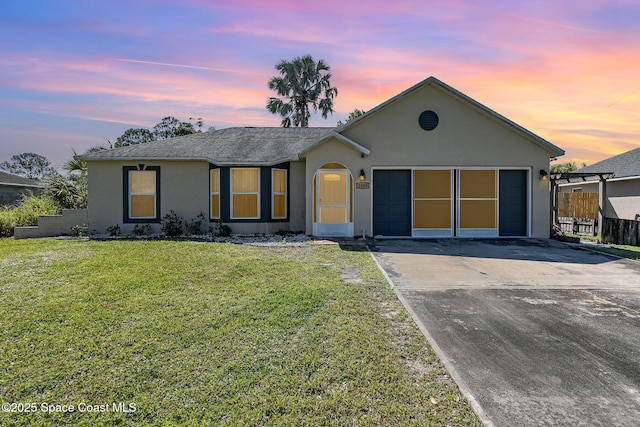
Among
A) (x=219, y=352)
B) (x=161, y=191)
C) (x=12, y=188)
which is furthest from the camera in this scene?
(x=12, y=188)

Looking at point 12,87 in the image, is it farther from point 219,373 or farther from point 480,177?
point 480,177

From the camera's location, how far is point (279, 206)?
13.5 m

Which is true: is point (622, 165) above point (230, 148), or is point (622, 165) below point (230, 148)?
below

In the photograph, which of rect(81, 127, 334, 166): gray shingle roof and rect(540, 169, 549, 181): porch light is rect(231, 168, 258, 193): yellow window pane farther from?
rect(540, 169, 549, 181): porch light

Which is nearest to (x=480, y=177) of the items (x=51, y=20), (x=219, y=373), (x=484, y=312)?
(x=484, y=312)

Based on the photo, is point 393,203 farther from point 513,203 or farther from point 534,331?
point 534,331

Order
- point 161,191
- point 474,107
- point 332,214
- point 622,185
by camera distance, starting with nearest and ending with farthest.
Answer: point 474,107, point 332,214, point 161,191, point 622,185

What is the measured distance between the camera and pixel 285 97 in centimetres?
2911

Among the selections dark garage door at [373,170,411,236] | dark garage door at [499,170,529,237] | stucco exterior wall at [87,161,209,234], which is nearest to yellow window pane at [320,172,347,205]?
dark garage door at [373,170,411,236]

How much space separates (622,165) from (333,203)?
54.3 ft

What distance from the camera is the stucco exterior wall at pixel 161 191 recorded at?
13188mm

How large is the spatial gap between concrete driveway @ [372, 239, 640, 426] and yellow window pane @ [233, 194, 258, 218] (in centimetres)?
609

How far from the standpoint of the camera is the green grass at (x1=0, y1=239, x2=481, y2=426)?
2.67 metres

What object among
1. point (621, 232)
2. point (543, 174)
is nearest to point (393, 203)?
point (543, 174)
